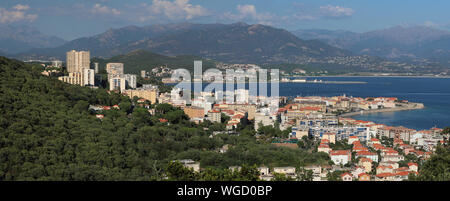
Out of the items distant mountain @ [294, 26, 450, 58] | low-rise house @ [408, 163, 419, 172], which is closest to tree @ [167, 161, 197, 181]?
low-rise house @ [408, 163, 419, 172]

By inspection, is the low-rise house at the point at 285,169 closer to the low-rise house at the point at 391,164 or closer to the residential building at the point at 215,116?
the low-rise house at the point at 391,164

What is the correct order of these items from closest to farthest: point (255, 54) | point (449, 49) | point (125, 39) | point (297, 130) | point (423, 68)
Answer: point (297, 130) < point (423, 68) < point (255, 54) < point (125, 39) < point (449, 49)

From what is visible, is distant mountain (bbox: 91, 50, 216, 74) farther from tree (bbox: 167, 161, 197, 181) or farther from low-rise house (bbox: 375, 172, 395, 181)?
tree (bbox: 167, 161, 197, 181)

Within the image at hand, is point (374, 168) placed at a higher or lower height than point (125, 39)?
lower

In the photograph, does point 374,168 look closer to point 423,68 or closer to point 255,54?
point 423,68

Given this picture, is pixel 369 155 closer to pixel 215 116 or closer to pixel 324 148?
pixel 324 148

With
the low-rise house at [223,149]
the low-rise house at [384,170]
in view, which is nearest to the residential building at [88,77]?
the low-rise house at [223,149]
